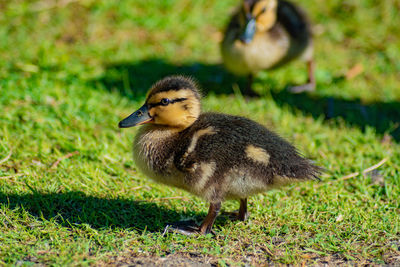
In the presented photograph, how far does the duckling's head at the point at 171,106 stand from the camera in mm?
3148

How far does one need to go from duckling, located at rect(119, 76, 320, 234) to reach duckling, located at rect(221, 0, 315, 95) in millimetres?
2044

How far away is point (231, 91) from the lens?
18.5ft

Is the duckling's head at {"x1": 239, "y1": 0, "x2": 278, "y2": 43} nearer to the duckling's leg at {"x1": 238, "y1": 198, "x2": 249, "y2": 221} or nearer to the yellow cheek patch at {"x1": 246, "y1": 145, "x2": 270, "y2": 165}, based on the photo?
the duckling's leg at {"x1": 238, "y1": 198, "x2": 249, "y2": 221}

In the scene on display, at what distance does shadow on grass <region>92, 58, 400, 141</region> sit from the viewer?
509 cm

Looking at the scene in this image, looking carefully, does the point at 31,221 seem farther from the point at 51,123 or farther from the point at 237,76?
the point at 237,76

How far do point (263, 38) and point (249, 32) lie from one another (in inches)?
7.8

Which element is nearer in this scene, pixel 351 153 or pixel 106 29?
pixel 351 153

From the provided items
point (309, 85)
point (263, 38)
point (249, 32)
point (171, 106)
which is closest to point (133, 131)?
point (171, 106)

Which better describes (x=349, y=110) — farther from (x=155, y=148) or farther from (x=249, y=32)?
(x=155, y=148)

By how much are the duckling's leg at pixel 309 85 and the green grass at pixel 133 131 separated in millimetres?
107

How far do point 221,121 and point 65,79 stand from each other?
8.63ft

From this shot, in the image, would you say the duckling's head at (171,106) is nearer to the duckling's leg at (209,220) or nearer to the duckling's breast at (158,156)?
the duckling's breast at (158,156)

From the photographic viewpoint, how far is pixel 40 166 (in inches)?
149

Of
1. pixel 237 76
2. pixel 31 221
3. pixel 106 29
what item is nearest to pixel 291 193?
pixel 31 221
